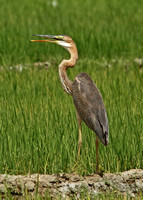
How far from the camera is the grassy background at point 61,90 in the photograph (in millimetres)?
4004

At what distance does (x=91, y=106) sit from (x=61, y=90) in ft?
7.03

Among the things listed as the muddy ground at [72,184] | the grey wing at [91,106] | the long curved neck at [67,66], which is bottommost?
the muddy ground at [72,184]

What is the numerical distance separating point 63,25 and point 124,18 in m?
1.77

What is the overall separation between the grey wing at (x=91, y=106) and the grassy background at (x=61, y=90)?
16.2 inches

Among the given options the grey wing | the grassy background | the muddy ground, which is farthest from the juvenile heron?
the grassy background

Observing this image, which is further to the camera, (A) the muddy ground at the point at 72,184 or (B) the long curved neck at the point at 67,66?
(B) the long curved neck at the point at 67,66

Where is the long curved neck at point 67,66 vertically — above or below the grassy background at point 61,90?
above

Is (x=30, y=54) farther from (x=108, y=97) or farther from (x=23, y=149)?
(x=23, y=149)

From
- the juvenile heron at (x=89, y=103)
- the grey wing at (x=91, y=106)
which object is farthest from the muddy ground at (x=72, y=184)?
the grey wing at (x=91, y=106)

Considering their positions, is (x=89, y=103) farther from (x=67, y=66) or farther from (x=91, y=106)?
(x=67, y=66)

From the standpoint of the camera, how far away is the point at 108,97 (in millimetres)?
5285

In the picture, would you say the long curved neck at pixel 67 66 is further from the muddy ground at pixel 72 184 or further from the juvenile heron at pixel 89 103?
the muddy ground at pixel 72 184

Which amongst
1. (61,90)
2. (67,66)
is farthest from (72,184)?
(61,90)

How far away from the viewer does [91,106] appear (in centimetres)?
362
